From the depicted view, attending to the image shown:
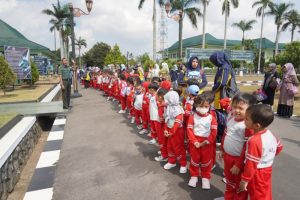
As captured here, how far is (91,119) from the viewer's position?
24.6 feet

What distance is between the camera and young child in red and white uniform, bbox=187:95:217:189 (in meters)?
3.03

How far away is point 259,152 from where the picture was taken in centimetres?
203

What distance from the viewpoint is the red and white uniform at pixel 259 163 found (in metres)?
2.03

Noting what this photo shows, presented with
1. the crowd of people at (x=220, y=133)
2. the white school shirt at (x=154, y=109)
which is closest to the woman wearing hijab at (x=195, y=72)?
the crowd of people at (x=220, y=133)

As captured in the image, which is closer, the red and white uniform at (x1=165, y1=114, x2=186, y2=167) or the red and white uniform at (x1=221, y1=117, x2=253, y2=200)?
the red and white uniform at (x1=221, y1=117, x2=253, y2=200)

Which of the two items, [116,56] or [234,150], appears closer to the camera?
[234,150]

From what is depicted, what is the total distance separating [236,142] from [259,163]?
430 mm

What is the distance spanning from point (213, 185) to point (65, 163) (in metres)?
2.46

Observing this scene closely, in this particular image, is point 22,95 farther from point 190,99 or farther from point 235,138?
point 235,138

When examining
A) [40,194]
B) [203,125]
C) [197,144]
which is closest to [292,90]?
[203,125]

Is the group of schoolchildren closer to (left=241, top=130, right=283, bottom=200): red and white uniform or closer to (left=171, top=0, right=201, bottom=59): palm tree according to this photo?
(left=241, top=130, right=283, bottom=200): red and white uniform

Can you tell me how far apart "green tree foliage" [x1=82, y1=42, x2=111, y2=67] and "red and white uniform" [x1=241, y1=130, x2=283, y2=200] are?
61.7 metres

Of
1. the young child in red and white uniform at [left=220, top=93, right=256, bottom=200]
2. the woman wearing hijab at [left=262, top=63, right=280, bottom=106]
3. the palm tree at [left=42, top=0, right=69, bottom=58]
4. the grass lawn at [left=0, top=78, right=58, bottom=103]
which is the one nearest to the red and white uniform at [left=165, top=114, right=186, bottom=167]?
the young child in red and white uniform at [left=220, top=93, right=256, bottom=200]

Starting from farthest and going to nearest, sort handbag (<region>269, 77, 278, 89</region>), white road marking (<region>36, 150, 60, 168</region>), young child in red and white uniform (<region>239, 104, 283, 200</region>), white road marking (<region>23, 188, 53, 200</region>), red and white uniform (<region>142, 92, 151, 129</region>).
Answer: handbag (<region>269, 77, 278, 89</region>)
red and white uniform (<region>142, 92, 151, 129</region>)
white road marking (<region>36, 150, 60, 168</region>)
white road marking (<region>23, 188, 53, 200</region>)
young child in red and white uniform (<region>239, 104, 283, 200</region>)
